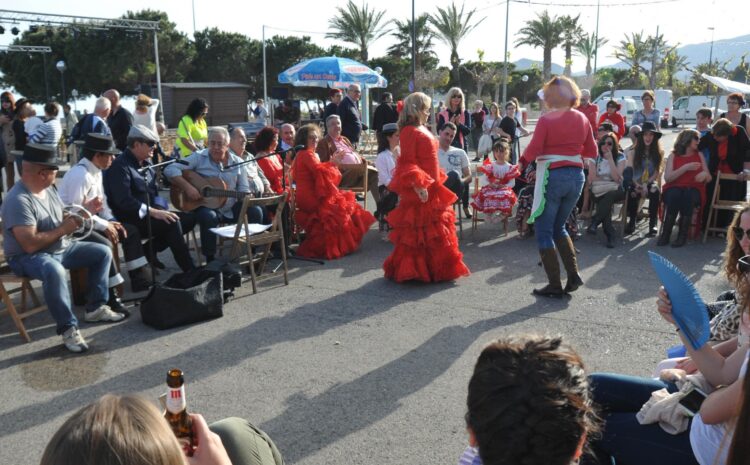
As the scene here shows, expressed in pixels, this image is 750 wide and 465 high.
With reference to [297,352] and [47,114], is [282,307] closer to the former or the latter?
[297,352]

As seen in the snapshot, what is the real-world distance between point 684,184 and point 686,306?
609 centimetres

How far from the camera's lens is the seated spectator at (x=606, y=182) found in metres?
7.91

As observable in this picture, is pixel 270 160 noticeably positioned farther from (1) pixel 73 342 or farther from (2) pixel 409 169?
(1) pixel 73 342

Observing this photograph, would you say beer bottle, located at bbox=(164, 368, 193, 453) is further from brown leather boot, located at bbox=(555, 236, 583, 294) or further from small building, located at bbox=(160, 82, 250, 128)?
small building, located at bbox=(160, 82, 250, 128)

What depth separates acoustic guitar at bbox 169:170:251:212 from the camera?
6.67 m

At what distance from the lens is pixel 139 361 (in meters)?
4.42

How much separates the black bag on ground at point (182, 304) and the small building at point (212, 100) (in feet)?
88.5

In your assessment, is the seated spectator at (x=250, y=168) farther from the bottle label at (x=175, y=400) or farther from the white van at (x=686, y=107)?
the white van at (x=686, y=107)

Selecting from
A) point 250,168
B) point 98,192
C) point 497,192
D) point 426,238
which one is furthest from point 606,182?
point 98,192

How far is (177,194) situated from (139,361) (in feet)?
8.69

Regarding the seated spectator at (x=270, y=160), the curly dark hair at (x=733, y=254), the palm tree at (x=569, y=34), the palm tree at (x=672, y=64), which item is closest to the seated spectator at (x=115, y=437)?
the curly dark hair at (x=733, y=254)

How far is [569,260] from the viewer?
18.5 ft

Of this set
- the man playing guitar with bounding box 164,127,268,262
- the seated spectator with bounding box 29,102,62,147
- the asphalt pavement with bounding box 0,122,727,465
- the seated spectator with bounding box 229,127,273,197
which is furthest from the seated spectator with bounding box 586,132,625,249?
the seated spectator with bounding box 29,102,62,147

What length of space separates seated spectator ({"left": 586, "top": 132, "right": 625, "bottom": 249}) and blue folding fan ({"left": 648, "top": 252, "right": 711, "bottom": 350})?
5.54 metres
